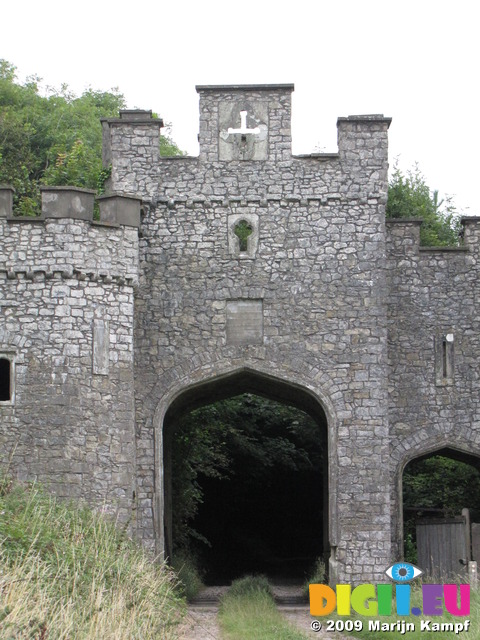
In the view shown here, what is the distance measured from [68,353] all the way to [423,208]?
17.2m

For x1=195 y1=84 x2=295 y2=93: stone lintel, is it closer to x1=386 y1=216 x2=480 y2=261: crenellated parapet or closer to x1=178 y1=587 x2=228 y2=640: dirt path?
x1=386 y1=216 x2=480 y2=261: crenellated parapet

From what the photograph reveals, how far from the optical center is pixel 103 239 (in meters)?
16.9

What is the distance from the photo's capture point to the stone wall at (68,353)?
1606 cm

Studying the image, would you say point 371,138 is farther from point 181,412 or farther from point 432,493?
point 432,493

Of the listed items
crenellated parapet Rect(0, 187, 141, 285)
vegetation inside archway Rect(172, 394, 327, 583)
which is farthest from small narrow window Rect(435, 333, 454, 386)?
vegetation inside archway Rect(172, 394, 327, 583)

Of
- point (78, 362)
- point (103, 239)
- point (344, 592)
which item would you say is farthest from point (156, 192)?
point (344, 592)

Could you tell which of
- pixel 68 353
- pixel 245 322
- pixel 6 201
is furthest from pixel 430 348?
pixel 6 201

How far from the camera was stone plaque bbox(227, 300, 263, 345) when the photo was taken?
18.3m

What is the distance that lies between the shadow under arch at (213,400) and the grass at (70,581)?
9.44 feet

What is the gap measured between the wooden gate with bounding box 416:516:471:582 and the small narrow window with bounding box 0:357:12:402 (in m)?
7.75

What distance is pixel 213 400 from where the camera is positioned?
2062cm

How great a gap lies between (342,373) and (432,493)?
8.34 meters

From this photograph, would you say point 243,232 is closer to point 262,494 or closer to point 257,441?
point 257,441

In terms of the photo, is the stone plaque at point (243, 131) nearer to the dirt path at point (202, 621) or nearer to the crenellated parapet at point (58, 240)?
the crenellated parapet at point (58, 240)
